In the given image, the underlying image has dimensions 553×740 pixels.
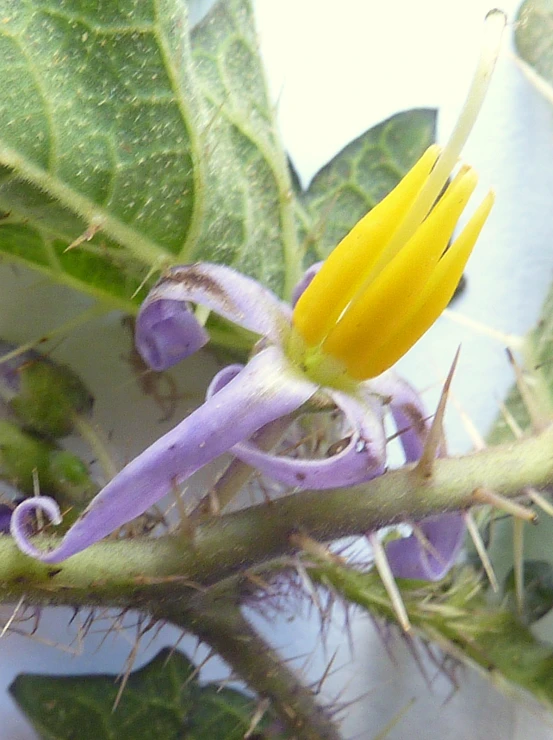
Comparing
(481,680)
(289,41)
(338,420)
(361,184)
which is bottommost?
(481,680)

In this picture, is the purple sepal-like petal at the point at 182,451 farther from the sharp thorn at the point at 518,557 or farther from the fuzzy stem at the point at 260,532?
the sharp thorn at the point at 518,557

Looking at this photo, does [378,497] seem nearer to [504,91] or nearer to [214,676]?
[214,676]

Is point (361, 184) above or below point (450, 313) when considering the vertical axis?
above

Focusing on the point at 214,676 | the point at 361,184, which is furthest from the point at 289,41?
the point at 214,676

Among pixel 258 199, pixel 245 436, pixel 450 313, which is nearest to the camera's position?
pixel 245 436

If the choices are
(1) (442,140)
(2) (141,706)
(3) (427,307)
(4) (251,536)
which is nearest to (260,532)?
(4) (251,536)

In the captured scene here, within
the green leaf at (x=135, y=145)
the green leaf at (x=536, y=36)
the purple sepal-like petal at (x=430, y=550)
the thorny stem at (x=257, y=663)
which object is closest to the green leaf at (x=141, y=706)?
the thorny stem at (x=257, y=663)

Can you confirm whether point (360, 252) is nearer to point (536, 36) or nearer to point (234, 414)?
point (234, 414)
